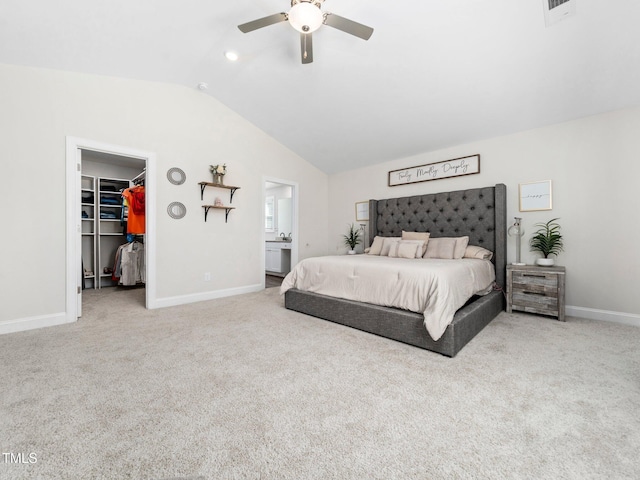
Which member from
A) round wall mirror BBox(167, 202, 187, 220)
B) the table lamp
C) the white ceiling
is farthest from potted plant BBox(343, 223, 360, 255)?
round wall mirror BBox(167, 202, 187, 220)

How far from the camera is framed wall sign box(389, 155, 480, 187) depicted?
3.80m

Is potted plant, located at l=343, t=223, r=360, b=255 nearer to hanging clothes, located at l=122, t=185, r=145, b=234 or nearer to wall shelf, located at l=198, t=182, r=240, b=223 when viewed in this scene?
wall shelf, located at l=198, t=182, r=240, b=223

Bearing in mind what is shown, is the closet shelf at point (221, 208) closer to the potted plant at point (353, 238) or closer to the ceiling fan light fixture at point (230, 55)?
the ceiling fan light fixture at point (230, 55)

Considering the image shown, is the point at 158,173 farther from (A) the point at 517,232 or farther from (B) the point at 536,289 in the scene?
(B) the point at 536,289

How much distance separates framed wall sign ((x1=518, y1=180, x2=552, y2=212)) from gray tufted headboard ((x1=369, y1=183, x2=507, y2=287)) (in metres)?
0.19

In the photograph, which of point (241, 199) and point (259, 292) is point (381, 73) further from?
point (259, 292)

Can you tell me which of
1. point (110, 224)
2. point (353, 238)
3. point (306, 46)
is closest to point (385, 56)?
point (306, 46)

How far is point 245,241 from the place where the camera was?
4.34m

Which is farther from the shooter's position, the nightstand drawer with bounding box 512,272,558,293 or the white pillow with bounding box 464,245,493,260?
the white pillow with bounding box 464,245,493,260

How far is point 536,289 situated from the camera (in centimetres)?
297

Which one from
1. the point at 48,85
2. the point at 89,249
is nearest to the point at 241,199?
the point at 48,85

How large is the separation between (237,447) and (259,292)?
10.7 feet

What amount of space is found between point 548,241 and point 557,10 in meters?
2.21

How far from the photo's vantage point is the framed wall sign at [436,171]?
12.5 ft
